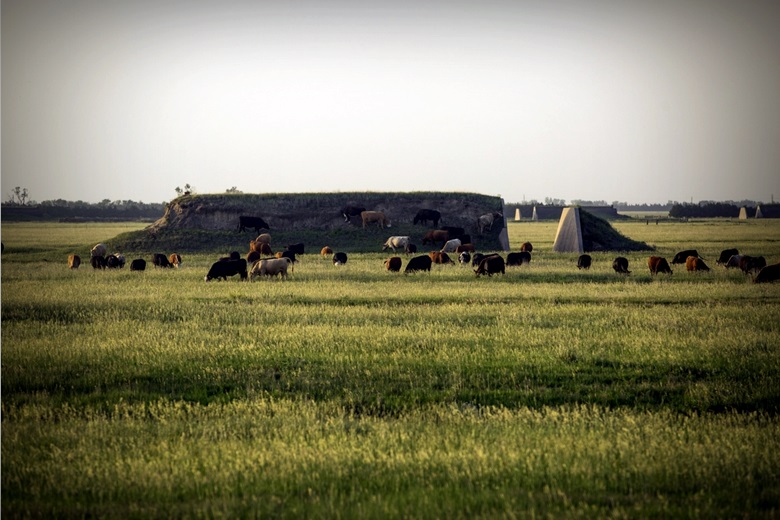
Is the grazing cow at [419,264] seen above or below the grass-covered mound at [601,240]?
below

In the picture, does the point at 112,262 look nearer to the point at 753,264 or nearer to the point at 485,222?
the point at 753,264

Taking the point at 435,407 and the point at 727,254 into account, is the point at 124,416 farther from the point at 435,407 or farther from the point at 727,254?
the point at 727,254

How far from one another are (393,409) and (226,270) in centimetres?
2113

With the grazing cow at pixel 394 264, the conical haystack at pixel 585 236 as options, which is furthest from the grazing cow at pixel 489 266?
the conical haystack at pixel 585 236

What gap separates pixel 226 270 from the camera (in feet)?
103

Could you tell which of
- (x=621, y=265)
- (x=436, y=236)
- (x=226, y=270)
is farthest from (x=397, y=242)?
(x=226, y=270)

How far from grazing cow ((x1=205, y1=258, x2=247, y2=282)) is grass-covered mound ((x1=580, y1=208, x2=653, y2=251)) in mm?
26620

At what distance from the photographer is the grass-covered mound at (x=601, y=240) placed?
5134cm

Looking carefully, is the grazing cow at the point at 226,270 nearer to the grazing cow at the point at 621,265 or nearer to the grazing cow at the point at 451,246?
the grazing cow at the point at 621,265

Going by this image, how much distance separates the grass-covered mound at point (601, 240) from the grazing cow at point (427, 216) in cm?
1210

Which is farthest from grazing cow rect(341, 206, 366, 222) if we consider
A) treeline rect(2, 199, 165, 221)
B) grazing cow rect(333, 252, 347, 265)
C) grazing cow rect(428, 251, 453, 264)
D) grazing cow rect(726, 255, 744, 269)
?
treeline rect(2, 199, 165, 221)

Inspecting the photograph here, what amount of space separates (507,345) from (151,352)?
7.44 m

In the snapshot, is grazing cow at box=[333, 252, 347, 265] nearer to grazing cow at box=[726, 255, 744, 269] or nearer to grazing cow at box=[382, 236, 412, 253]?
grazing cow at box=[382, 236, 412, 253]

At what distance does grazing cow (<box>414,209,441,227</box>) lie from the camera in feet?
201
